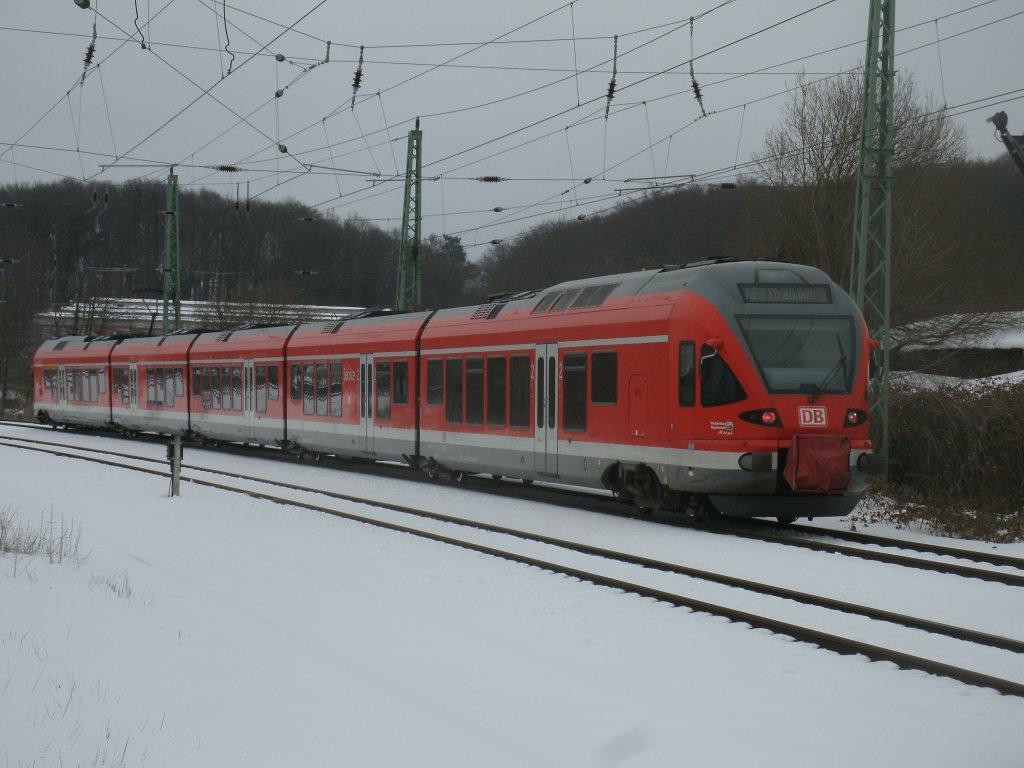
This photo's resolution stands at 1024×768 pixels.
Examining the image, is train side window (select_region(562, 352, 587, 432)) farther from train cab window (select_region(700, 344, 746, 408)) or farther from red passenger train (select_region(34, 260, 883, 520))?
train cab window (select_region(700, 344, 746, 408))

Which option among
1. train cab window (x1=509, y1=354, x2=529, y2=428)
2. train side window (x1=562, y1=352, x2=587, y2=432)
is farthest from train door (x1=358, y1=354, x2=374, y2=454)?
train side window (x1=562, y1=352, x2=587, y2=432)

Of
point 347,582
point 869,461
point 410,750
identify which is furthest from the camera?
point 869,461

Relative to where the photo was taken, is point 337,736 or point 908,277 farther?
point 908,277

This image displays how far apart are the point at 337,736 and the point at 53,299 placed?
242ft

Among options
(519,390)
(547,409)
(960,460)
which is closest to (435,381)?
(519,390)

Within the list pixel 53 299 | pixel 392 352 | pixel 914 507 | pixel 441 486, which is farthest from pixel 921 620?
pixel 53 299

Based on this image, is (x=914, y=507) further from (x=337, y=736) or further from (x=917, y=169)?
(x=917, y=169)

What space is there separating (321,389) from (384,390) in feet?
10.8

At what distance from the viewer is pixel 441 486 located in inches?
868

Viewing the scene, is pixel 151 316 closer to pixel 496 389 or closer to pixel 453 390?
pixel 453 390

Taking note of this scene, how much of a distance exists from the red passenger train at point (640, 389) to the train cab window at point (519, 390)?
0.04m

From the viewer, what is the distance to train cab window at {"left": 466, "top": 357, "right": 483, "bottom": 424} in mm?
20078

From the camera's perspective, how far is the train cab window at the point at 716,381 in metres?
14.5

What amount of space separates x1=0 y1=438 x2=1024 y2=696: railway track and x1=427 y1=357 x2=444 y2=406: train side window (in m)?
2.67
